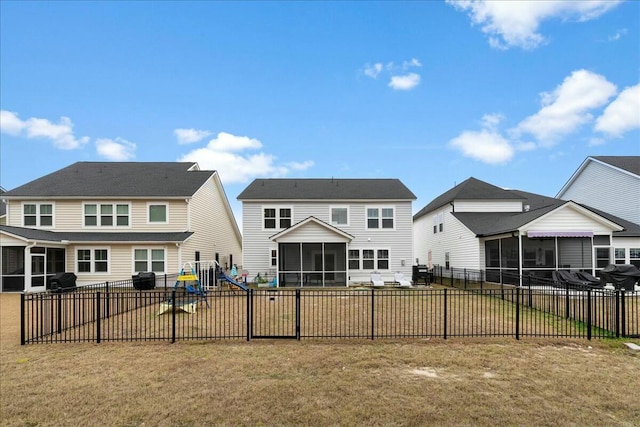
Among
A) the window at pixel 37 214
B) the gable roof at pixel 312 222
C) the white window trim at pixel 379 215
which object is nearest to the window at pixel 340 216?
the white window trim at pixel 379 215

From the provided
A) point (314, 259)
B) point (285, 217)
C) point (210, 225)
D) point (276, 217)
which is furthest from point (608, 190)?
point (210, 225)

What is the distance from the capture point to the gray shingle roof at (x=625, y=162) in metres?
25.1

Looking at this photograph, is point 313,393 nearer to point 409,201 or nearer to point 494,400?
point 494,400

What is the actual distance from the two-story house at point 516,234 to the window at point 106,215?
20276mm

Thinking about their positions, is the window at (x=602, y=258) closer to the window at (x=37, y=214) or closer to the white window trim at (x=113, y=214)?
the white window trim at (x=113, y=214)

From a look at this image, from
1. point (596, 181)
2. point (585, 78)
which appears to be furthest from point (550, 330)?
point (596, 181)

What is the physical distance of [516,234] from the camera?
61.8ft

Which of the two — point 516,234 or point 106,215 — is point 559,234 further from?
point 106,215

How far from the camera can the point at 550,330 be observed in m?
9.93

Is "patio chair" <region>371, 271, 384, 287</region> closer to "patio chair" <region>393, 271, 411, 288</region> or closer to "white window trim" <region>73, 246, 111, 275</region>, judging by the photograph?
"patio chair" <region>393, 271, 411, 288</region>

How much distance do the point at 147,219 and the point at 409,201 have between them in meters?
15.9

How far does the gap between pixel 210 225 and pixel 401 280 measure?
Answer: 44.5 feet

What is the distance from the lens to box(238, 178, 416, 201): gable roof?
24.6 metres

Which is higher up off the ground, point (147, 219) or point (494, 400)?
point (147, 219)
